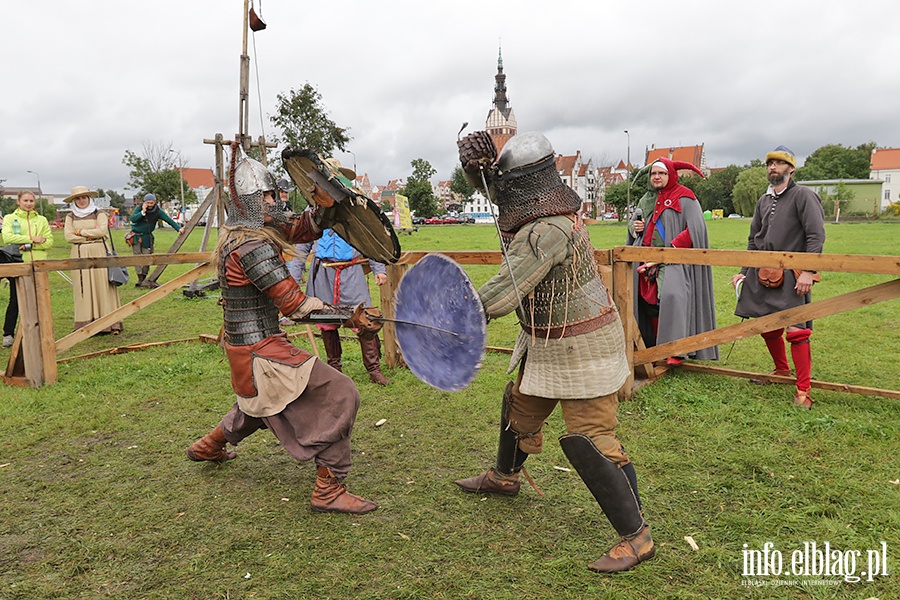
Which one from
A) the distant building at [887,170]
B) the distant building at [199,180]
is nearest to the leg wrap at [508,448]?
the distant building at [199,180]

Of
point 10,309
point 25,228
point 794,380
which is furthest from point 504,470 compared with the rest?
point 25,228

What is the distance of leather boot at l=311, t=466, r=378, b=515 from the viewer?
11.0 feet

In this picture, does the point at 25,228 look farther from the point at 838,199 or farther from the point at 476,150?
the point at 838,199

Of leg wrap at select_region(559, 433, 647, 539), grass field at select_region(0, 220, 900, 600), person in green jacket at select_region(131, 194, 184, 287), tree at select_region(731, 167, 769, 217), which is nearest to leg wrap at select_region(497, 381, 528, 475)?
grass field at select_region(0, 220, 900, 600)

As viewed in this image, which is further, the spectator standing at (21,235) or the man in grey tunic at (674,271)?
the spectator standing at (21,235)

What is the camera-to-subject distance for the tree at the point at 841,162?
85875 mm

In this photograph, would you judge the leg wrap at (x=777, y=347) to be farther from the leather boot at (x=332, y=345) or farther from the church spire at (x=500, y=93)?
the church spire at (x=500, y=93)

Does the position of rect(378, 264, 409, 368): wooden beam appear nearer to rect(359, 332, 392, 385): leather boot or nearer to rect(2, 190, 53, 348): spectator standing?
rect(359, 332, 392, 385): leather boot

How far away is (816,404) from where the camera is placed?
4754 millimetres

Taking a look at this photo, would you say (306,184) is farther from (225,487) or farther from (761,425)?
(761,425)

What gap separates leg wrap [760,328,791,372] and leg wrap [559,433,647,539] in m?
2.94

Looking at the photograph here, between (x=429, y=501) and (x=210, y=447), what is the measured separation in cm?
140

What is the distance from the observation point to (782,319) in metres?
4.48

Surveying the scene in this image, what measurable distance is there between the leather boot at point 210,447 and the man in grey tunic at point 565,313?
1.98 metres
